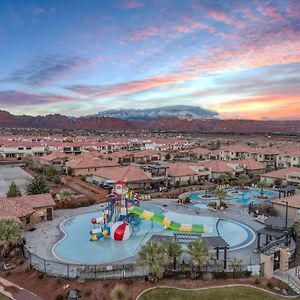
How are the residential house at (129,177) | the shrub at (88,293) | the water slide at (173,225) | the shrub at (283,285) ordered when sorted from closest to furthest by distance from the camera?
the shrub at (88,293) < the shrub at (283,285) < the water slide at (173,225) < the residential house at (129,177)

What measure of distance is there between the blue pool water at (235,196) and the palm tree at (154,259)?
56.4 feet

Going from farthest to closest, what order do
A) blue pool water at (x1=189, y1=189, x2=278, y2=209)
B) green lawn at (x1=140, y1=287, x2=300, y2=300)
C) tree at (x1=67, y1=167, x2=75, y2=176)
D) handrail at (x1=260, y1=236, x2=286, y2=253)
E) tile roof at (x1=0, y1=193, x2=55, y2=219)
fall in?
1. tree at (x1=67, y1=167, x2=75, y2=176)
2. blue pool water at (x1=189, y1=189, x2=278, y2=209)
3. tile roof at (x1=0, y1=193, x2=55, y2=219)
4. handrail at (x1=260, y1=236, x2=286, y2=253)
5. green lawn at (x1=140, y1=287, x2=300, y2=300)

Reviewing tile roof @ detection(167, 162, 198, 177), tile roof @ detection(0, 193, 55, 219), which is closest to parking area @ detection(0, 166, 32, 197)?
tile roof @ detection(0, 193, 55, 219)

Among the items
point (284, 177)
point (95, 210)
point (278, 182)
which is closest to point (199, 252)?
point (95, 210)

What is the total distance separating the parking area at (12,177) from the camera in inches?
1805

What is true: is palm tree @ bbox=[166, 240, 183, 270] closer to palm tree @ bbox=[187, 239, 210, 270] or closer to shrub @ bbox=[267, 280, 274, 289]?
palm tree @ bbox=[187, 239, 210, 270]

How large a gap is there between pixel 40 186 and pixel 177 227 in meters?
16.8

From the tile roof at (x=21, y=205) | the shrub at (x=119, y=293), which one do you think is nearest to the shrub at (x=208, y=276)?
the shrub at (x=119, y=293)

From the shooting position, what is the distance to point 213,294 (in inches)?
698

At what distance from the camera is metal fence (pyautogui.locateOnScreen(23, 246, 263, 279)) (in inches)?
757

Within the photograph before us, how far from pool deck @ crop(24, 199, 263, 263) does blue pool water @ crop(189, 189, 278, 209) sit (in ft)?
7.18

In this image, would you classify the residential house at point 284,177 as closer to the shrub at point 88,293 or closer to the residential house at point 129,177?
the residential house at point 129,177

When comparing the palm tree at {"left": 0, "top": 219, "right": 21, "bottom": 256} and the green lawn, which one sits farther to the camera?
the palm tree at {"left": 0, "top": 219, "right": 21, "bottom": 256}

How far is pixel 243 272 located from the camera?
19.5 m
